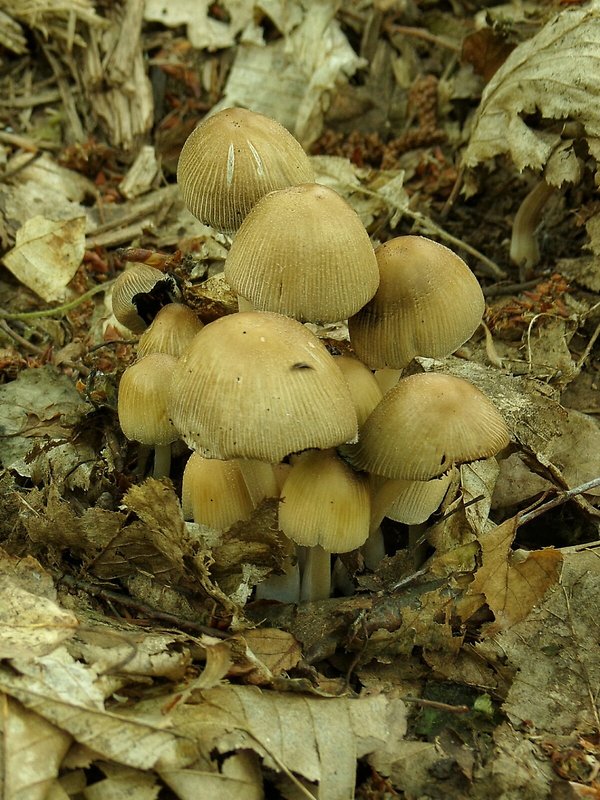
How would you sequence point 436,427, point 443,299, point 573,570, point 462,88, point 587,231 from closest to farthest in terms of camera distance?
point 436,427
point 443,299
point 573,570
point 587,231
point 462,88

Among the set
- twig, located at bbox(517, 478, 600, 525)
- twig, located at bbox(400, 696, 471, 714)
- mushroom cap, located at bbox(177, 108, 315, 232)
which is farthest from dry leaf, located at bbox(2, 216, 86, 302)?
twig, located at bbox(400, 696, 471, 714)

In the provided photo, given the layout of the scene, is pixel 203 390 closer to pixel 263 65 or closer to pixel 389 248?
pixel 389 248

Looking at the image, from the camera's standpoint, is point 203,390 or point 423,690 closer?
point 203,390

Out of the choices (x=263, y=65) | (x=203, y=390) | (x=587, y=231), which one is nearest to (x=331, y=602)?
(x=203, y=390)

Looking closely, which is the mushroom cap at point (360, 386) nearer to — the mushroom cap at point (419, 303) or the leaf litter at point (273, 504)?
the mushroom cap at point (419, 303)

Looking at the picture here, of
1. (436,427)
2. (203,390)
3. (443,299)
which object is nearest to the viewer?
(203,390)

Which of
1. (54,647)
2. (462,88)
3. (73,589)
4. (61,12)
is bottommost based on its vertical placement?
(73,589)

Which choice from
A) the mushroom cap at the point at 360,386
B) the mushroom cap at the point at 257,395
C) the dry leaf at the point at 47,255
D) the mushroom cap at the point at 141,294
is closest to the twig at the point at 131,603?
the mushroom cap at the point at 257,395
